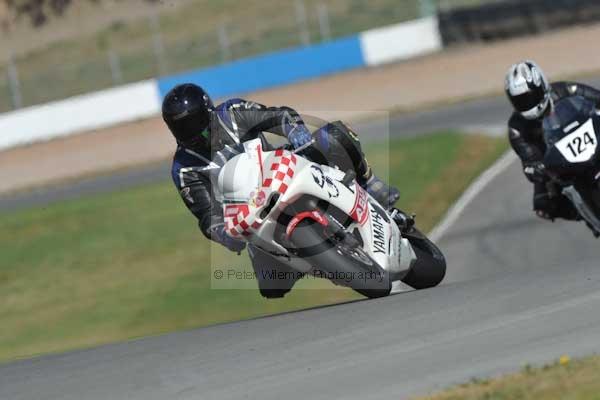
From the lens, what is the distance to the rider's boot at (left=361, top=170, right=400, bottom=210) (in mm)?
7715

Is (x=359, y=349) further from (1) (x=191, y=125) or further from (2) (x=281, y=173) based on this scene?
(1) (x=191, y=125)

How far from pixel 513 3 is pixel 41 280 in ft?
54.1

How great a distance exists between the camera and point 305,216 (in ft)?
21.3

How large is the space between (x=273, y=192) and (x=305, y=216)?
24 centimetres

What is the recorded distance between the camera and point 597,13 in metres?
25.6

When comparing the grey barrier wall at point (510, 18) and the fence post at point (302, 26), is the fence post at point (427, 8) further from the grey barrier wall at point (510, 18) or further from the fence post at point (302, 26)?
the fence post at point (302, 26)

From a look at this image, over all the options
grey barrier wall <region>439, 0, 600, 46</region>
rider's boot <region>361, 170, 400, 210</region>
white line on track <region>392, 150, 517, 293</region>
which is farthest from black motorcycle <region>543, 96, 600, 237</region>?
grey barrier wall <region>439, 0, 600, 46</region>

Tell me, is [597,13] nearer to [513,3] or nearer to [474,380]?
[513,3]

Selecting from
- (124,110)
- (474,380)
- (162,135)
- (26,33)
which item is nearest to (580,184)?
(474,380)

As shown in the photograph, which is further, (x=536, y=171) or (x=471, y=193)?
(x=471, y=193)

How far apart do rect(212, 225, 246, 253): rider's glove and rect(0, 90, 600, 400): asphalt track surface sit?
1.64 feet

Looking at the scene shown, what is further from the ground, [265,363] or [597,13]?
[265,363]

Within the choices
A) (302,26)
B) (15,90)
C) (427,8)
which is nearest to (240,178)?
(15,90)

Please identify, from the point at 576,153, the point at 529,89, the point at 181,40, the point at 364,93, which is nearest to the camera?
the point at 576,153
